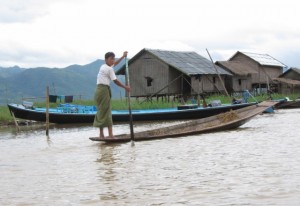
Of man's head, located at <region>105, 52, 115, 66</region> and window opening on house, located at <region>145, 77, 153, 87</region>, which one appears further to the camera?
window opening on house, located at <region>145, 77, 153, 87</region>

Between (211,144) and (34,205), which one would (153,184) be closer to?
(34,205)

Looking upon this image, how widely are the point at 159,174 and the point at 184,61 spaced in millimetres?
21880

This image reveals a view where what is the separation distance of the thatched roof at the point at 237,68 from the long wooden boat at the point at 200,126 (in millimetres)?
19132

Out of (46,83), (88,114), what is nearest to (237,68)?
(88,114)

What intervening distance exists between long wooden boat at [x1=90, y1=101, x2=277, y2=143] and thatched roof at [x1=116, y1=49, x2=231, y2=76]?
13086 millimetres

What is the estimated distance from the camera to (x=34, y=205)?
169 inches

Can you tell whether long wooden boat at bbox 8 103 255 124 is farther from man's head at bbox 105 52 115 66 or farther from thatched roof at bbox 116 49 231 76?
man's head at bbox 105 52 115 66

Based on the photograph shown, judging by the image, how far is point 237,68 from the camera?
3203 cm

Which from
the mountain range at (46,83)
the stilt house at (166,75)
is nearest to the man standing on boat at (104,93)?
the stilt house at (166,75)

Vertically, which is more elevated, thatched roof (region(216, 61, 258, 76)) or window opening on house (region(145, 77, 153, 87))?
thatched roof (region(216, 61, 258, 76))

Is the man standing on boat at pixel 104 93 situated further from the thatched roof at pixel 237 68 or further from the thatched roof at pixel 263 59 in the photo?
the thatched roof at pixel 263 59

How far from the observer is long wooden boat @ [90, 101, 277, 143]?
9098 mm

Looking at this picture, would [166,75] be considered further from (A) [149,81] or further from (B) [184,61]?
(B) [184,61]

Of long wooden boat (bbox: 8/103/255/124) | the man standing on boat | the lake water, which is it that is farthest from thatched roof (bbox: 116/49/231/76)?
the lake water
